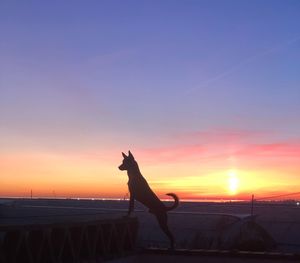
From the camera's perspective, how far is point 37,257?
597 inches

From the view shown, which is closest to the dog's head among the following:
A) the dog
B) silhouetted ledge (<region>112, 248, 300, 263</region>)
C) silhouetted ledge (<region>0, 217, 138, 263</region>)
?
the dog

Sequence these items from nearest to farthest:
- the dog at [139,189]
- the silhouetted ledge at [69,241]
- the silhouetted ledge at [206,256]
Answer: the silhouetted ledge at [69,241], the silhouetted ledge at [206,256], the dog at [139,189]

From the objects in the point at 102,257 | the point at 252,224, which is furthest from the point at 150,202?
the point at 252,224

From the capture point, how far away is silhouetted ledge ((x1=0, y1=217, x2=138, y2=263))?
14578mm

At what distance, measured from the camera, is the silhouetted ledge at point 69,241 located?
14578 millimetres

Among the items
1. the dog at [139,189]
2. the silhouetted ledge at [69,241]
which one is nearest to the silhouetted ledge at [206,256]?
the silhouetted ledge at [69,241]

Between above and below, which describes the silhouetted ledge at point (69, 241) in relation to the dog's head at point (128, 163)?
below

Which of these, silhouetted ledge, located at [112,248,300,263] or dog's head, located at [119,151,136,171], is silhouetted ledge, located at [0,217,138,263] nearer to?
silhouetted ledge, located at [112,248,300,263]

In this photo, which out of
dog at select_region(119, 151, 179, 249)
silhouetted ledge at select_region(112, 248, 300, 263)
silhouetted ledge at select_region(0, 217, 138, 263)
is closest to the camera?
silhouetted ledge at select_region(0, 217, 138, 263)

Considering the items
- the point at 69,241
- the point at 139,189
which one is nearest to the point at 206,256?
the point at 139,189

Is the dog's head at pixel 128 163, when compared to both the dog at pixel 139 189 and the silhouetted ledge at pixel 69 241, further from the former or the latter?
the silhouetted ledge at pixel 69 241

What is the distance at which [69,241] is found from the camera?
16406mm

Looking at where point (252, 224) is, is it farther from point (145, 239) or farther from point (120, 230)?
point (120, 230)

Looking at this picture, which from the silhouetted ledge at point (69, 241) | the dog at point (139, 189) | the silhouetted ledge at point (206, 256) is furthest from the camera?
the dog at point (139, 189)
